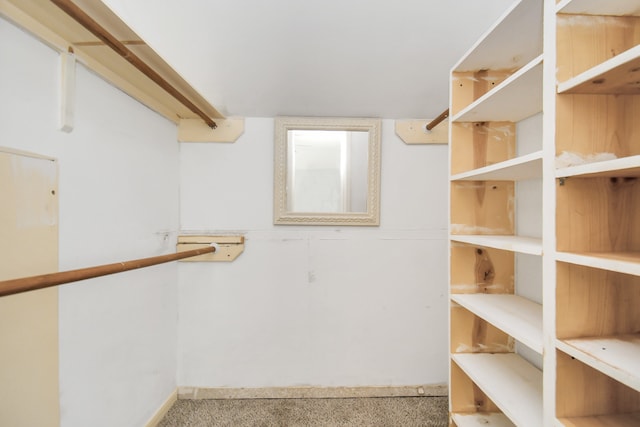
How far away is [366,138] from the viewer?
166cm

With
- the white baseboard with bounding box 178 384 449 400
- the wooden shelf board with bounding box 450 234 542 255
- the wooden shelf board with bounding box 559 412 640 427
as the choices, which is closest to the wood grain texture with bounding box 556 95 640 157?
the wooden shelf board with bounding box 450 234 542 255

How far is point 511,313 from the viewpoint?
0.97m

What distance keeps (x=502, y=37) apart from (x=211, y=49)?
4.04 ft

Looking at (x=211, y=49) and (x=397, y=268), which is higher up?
(x=211, y=49)

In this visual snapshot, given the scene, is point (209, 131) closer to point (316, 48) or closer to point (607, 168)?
point (316, 48)

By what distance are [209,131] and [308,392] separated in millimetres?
1629

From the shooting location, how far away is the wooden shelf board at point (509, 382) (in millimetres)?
838

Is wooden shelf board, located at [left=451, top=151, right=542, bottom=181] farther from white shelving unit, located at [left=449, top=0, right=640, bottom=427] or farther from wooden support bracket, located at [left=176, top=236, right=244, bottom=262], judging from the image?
wooden support bracket, located at [left=176, top=236, right=244, bottom=262]

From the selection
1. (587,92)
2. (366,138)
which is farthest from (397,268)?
(587,92)

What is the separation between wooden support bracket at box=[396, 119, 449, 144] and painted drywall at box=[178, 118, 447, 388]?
0.04 metres

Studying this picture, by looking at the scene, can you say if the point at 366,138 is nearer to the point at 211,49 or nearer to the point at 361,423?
the point at 211,49

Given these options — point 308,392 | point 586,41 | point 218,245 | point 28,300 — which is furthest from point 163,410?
point 586,41

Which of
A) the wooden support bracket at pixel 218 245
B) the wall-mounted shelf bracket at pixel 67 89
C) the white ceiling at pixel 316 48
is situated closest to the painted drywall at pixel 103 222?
the wall-mounted shelf bracket at pixel 67 89

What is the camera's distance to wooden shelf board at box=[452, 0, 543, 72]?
82cm
